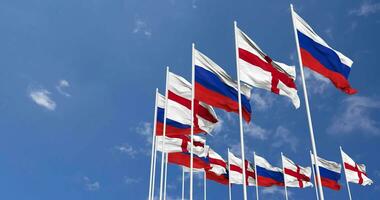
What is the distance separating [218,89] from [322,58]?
15.5ft

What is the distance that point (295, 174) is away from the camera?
35.1 m

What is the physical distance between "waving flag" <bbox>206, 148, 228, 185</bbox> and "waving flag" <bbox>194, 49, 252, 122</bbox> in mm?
15034

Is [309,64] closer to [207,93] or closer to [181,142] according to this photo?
[207,93]

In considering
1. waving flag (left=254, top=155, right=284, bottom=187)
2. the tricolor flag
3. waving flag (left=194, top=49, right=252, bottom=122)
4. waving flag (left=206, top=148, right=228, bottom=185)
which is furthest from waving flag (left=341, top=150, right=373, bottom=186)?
waving flag (left=194, top=49, right=252, bottom=122)

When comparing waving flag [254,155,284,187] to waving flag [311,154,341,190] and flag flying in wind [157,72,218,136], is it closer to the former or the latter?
waving flag [311,154,341,190]

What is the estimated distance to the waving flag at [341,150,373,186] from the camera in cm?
3431

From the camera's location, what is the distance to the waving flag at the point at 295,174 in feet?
113

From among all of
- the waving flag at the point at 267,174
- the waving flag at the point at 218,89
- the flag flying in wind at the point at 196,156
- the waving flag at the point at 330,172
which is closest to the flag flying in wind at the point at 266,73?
the waving flag at the point at 218,89

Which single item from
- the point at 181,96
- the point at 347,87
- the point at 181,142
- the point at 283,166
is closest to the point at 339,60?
the point at 347,87

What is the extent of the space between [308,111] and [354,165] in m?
24.4

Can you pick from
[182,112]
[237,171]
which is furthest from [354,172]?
[182,112]

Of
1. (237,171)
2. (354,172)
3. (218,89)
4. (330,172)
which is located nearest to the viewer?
(218,89)

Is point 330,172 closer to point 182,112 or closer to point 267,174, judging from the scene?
point 267,174

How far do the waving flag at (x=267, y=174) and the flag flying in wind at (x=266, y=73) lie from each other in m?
17.9
